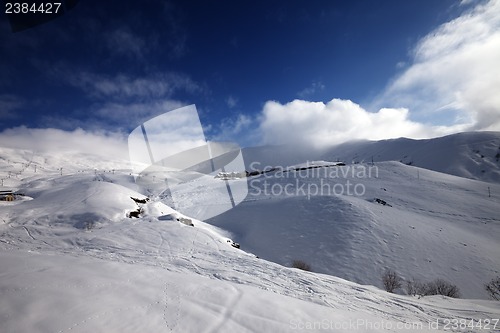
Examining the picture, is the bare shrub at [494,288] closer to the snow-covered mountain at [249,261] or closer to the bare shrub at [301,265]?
the snow-covered mountain at [249,261]

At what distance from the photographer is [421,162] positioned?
121562 mm

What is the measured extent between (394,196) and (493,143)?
406 feet

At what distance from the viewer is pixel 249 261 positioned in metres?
10.6

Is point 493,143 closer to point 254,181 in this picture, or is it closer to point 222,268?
point 254,181

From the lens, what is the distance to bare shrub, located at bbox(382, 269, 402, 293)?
17416mm

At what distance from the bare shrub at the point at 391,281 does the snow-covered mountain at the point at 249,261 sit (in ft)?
2.65

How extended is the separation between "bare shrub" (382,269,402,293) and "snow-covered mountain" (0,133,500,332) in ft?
2.65

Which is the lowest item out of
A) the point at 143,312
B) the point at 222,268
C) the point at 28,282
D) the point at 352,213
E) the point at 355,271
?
the point at 355,271

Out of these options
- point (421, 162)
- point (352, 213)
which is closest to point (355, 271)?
point (352, 213)

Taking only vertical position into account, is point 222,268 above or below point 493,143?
below

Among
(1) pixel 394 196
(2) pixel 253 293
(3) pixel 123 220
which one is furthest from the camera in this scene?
(1) pixel 394 196

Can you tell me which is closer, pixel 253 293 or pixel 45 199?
pixel 253 293

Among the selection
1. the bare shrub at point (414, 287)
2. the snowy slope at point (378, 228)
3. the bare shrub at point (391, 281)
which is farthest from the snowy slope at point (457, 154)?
the bare shrub at point (391, 281)

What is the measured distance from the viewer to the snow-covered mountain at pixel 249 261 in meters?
4.82
